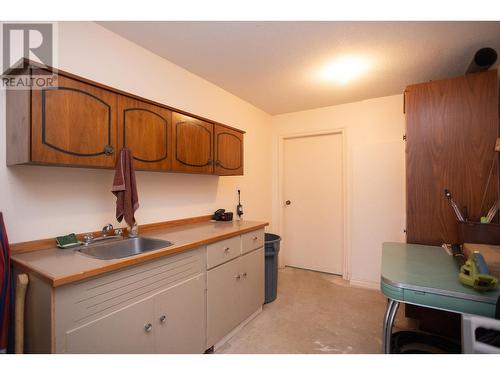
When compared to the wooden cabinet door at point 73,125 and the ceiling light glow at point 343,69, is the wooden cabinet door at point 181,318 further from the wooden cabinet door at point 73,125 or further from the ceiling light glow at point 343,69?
the ceiling light glow at point 343,69

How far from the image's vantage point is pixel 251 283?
222 centimetres

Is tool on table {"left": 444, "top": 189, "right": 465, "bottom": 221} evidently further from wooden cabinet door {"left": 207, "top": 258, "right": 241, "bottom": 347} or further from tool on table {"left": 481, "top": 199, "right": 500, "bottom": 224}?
wooden cabinet door {"left": 207, "top": 258, "right": 241, "bottom": 347}

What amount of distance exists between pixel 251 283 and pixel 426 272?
1.36 meters

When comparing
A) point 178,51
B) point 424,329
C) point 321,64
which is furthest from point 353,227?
point 178,51

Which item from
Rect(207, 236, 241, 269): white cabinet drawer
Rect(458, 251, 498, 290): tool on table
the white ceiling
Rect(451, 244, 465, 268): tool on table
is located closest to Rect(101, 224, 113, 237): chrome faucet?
Rect(207, 236, 241, 269): white cabinet drawer

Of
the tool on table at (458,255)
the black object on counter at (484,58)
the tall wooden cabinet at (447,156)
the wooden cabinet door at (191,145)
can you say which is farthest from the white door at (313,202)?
the wooden cabinet door at (191,145)

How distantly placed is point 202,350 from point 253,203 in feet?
6.42

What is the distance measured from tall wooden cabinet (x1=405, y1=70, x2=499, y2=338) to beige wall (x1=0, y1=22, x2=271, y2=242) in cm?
187

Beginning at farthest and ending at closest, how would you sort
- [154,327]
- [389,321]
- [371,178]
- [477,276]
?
1. [371,178]
2. [154,327]
3. [389,321]
4. [477,276]

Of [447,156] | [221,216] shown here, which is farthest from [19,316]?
[447,156]

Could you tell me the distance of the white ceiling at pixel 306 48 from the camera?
1.70 meters

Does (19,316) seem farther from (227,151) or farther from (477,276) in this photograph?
(477,276)

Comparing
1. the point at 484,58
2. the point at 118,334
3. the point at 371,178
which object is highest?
the point at 484,58
